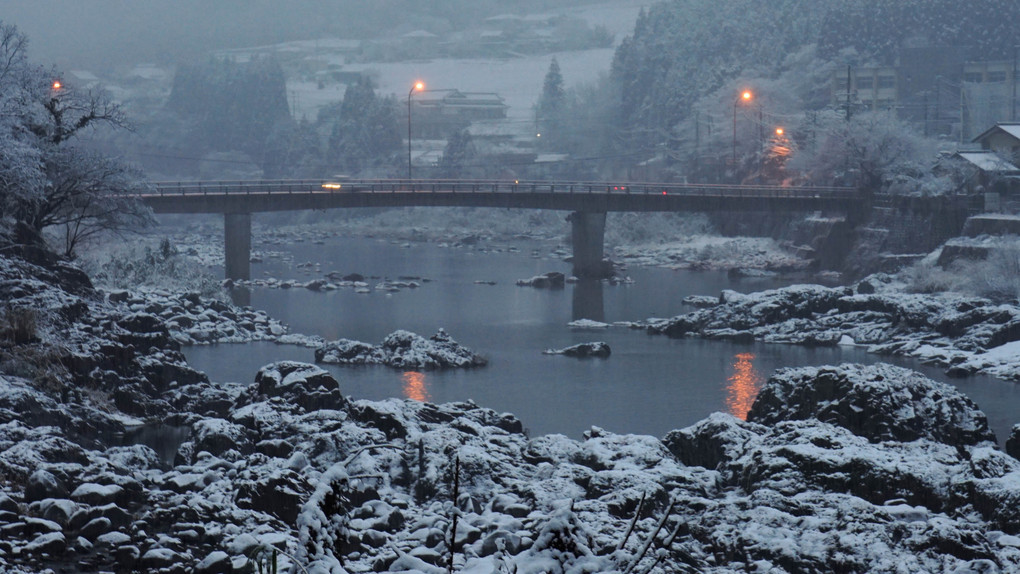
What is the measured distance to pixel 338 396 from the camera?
100ft

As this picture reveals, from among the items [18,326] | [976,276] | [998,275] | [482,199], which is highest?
[482,199]

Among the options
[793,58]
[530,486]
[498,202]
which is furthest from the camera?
[793,58]

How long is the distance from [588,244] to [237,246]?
2062 cm

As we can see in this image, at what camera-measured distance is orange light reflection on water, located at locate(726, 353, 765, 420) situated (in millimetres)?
35906

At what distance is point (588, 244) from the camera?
74.9 m

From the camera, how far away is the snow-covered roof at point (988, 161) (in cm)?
7525

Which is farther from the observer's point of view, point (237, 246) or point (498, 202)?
point (498, 202)

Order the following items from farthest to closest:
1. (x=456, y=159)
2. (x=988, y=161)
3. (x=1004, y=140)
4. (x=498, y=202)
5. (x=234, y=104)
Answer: (x=234, y=104) < (x=456, y=159) < (x=1004, y=140) < (x=988, y=161) < (x=498, y=202)

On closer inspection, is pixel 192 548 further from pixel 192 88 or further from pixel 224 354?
pixel 192 88

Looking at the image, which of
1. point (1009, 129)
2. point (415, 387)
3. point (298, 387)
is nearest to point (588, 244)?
point (1009, 129)

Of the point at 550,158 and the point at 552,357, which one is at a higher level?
the point at 550,158

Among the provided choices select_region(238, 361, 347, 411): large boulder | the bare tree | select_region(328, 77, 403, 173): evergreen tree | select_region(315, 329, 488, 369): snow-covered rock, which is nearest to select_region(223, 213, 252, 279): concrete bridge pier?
the bare tree

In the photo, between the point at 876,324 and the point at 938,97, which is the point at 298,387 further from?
the point at 938,97

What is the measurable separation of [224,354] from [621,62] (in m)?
114
